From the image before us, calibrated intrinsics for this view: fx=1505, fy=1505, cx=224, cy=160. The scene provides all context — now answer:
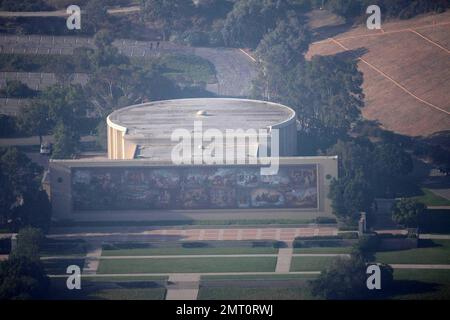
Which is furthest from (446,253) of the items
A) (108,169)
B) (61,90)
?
(61,90)

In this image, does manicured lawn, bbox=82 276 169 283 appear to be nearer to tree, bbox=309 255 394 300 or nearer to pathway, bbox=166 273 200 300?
pathway, bbox=166 273 200 300

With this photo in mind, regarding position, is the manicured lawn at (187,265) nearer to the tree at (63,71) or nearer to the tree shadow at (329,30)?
the tree at (63,71)

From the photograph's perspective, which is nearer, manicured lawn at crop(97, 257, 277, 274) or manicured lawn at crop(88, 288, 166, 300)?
manicured lawn at crop(88, 288, 166, 300)

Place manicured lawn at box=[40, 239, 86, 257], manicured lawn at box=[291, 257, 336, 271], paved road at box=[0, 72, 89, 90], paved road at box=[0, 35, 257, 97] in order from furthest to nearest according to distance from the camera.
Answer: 1. paved road at box=[0, 35, 257, 97]
2. paved road at box=[0, 72, 89, 90]
3. manicured lawn at box=[40, 239, 86, 257]
4. manicured lawn at box=[291, 257, 336, 271]

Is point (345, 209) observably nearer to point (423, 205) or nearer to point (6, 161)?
point (423, 205)

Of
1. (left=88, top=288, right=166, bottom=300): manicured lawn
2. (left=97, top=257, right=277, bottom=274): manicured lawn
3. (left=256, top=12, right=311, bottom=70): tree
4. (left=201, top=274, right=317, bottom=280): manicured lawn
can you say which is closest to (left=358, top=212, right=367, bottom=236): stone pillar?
(left=97, top=257, right=277, bottom=274): manicured lawn

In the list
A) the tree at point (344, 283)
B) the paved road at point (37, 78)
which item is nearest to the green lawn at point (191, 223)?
the tree at point (344, 283)
